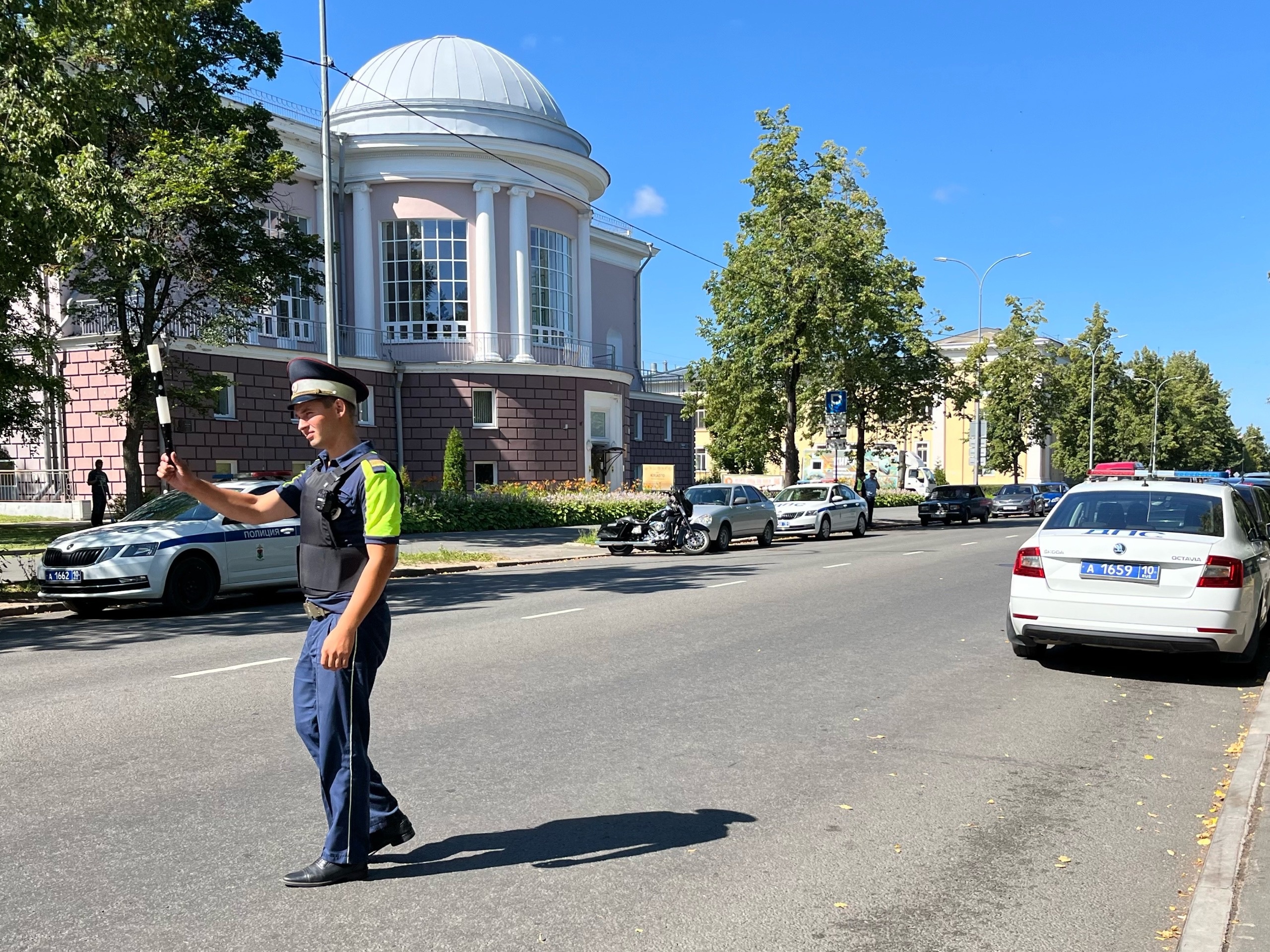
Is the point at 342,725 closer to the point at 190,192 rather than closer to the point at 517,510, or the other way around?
the point at 190,192

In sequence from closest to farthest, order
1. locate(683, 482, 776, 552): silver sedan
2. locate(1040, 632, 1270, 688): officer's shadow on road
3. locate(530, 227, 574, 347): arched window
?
locate(1040, 632, 1270, 688): officer's shadow on road
locate(683, 482, 776, 552): silver sedan
locate(530, 227, 574, 347): arched window

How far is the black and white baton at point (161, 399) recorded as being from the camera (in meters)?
3.84

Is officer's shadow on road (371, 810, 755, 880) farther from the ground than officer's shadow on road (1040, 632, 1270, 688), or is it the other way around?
officer's shadow on road (371, 810, 755, 880)

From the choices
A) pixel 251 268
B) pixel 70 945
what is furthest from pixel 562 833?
pixel 251 268

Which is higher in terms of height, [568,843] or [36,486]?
[36,486]

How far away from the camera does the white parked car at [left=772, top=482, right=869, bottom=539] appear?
2900 centimetres

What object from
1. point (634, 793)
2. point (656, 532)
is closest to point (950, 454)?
point (656, 532)

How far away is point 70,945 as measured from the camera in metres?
3.56

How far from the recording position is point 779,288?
111 ft

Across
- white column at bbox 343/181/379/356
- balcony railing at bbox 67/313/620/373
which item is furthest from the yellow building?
white column at bbox 343/181/379/356

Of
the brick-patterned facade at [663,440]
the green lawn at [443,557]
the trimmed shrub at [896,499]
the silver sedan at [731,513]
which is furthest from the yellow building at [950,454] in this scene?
the green lawn at [443,557]

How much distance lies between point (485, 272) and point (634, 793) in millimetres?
33767

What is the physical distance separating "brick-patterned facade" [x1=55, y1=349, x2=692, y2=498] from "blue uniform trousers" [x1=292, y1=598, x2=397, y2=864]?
20658 millimetres

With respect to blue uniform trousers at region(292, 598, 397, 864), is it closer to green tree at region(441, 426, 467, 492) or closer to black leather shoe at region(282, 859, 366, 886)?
black leather shoe at region(282, 859, 366, 886)
